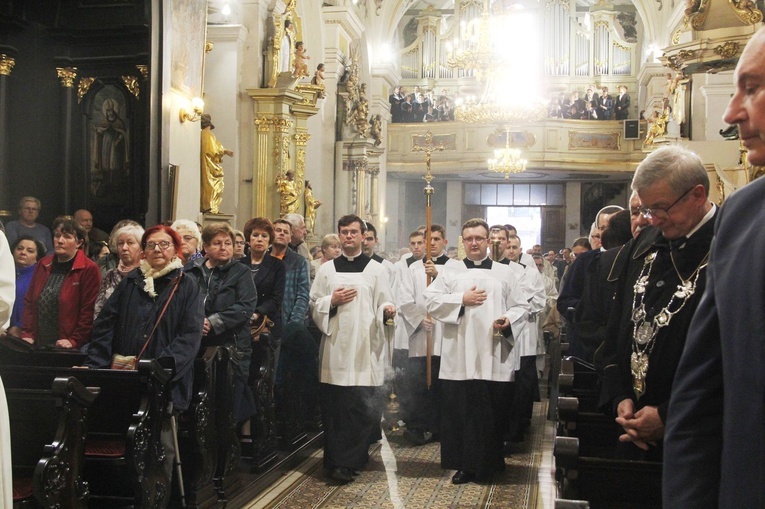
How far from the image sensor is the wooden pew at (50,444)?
4.16 meters

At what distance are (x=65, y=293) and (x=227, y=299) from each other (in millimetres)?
1134

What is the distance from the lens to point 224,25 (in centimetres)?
1428

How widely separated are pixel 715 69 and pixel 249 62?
8243 mm

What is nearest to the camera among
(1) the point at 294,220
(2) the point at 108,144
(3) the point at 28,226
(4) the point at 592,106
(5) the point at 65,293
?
(5) the point at 65,293

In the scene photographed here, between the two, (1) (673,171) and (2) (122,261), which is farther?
(2) (122,261)

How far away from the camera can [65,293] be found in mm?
6375

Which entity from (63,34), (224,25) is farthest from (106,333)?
(224,25)

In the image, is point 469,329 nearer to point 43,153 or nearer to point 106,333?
point 106,333

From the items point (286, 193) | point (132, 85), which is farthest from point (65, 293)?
point (286, 193)

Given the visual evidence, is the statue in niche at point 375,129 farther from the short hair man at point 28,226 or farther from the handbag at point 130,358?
the handbag at point 130,358

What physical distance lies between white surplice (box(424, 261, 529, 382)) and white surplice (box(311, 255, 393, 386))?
452mm

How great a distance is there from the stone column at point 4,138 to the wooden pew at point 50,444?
5.35 m

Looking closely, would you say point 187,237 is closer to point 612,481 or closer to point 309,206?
point 612,481

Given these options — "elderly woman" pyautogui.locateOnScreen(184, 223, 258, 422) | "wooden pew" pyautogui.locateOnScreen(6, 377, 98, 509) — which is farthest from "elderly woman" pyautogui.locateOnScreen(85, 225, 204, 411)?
"elderly woman" pyautogui.locateOnScreen(184, 223, 258, 422)
